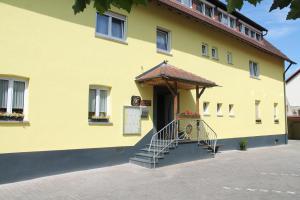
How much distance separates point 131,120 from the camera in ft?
38.9

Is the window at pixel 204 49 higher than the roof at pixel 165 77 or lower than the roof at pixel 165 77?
higher

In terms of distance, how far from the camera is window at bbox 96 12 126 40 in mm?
11498

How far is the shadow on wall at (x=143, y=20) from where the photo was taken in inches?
386

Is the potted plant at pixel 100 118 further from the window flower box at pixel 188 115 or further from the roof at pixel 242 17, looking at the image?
the roof at pixel 242 17

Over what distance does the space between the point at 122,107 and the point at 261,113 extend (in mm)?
11886

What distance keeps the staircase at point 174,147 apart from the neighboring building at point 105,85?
0.16ft

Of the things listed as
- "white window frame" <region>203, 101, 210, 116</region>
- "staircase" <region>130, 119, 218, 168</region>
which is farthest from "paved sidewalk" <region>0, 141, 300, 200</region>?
"white window frame" <region>203, 101, 210, 116</region>

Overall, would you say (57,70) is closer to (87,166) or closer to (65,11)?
(65,11)

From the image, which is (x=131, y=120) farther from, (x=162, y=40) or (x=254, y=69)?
(x=254, y=69)

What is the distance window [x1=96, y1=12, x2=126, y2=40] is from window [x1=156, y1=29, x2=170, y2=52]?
2052mm

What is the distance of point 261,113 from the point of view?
66.6 ft

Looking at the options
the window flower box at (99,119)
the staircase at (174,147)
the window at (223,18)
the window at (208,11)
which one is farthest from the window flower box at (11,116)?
the window at (223,18)

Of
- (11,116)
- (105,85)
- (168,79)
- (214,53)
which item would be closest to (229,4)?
(11,116)

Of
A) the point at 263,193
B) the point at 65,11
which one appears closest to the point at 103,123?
the point at 65,11
